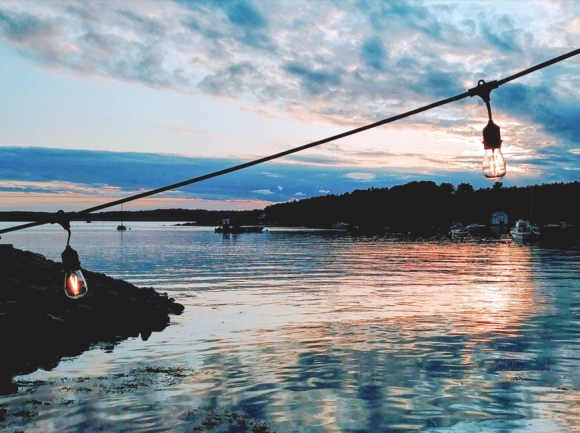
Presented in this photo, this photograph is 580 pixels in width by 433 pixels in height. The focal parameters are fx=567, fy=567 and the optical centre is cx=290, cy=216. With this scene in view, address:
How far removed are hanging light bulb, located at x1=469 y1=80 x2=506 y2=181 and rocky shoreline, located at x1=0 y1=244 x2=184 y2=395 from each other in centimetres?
1405

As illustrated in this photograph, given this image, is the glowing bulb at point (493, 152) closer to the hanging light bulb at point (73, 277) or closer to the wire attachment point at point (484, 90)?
the wire attachment point at point (484, 90)

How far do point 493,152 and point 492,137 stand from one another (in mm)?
134

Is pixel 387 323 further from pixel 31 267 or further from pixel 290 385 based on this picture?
pixel 31 267

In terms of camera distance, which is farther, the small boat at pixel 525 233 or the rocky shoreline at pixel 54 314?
the small boat at pixel 525 233

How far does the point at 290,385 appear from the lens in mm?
14891

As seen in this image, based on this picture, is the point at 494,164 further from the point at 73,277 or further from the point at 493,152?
the point at 73,277

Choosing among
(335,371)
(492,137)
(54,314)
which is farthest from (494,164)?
(54,314)

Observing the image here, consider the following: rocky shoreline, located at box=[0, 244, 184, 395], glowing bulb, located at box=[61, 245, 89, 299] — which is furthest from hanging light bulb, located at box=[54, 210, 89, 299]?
rocky shoreline, located at box=[0, 244, 184, 395]

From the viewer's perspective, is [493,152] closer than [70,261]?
Yes

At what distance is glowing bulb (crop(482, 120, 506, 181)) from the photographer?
501 centimetres

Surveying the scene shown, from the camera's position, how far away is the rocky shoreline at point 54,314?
18.8m

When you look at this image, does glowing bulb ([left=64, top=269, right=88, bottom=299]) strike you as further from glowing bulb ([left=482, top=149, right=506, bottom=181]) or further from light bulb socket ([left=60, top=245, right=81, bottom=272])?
glowing bulb ([left=482, top=149, right=506, bottom=181])

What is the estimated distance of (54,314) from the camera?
22.6 meters

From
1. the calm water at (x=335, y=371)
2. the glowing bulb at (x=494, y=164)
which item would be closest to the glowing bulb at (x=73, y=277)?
the glowing bulb at (x=494, y=164)
